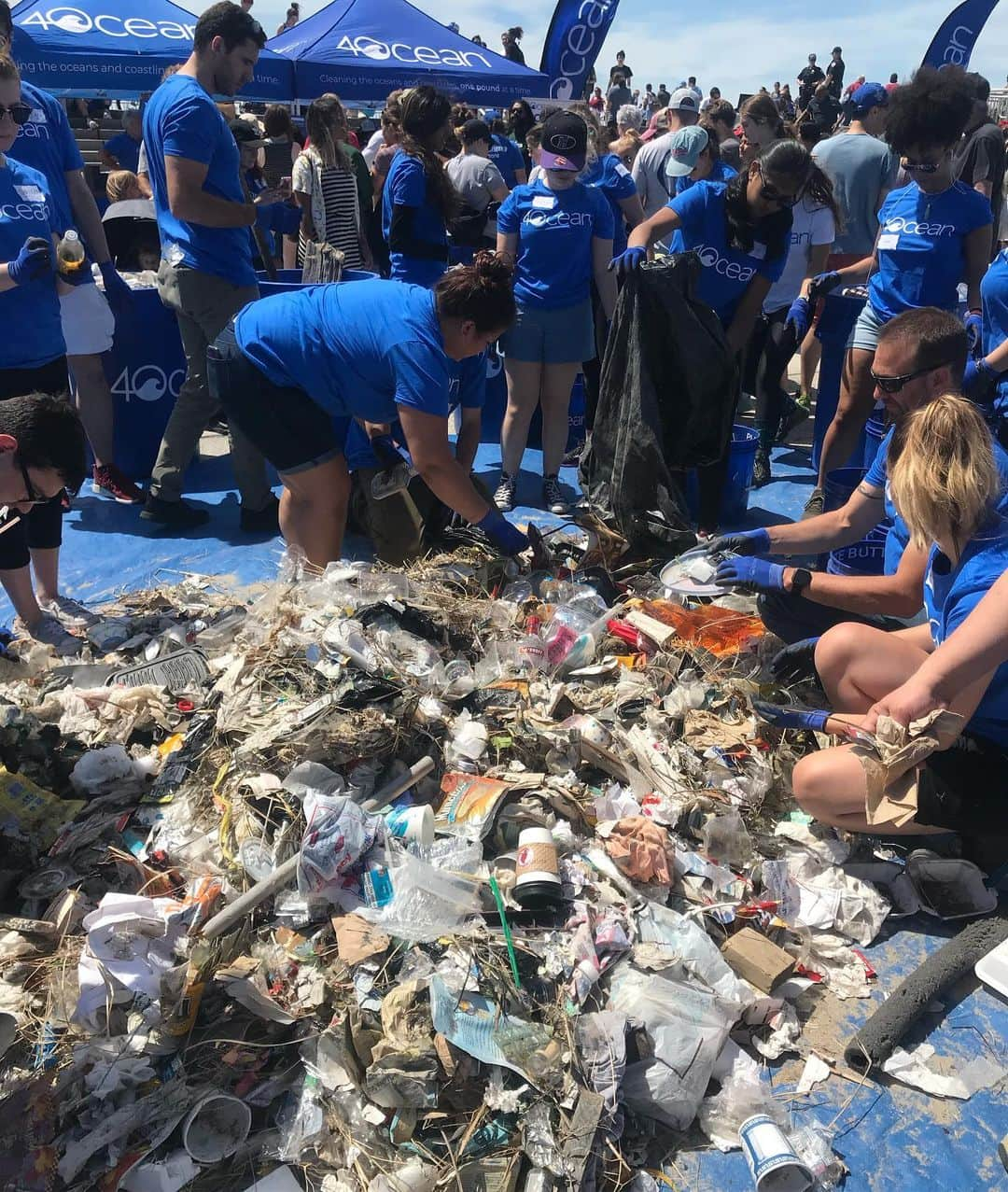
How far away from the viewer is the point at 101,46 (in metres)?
8.50

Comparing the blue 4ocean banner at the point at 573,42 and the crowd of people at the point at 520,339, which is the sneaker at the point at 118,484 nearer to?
the crowd of people at the point at 520,339

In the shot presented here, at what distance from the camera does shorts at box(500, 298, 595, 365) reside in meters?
4.57

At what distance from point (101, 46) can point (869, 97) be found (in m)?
6.81

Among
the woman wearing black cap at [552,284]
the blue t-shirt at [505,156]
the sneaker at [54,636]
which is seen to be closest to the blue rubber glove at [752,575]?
the woman wearing black cap at [552,284]

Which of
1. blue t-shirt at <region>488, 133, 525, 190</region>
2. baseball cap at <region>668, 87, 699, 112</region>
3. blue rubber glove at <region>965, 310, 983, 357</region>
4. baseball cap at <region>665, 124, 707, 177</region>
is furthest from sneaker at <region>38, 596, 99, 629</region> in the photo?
baseball cap at <region>668, 87, 699, 112</region>

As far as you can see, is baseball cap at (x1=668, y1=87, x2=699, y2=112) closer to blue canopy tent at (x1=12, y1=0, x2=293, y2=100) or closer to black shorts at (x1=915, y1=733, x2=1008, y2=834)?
blue canopy tent at (x1=12, y1=0, x2=293, y2=100)

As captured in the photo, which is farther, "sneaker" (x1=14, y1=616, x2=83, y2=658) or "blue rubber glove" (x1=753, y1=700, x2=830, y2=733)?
"sneaker" (x1=14, y1=616, x2=83, y2=658)

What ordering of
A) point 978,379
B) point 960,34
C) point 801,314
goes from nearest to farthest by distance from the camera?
point 978,379, point 801,314, point 960,34

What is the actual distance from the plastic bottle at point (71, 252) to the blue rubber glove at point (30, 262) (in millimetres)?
438

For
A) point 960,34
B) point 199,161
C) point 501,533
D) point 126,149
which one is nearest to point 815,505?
point 501,533

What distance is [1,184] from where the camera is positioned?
142 inches

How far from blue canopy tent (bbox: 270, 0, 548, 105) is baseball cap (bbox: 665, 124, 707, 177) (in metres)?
4.34

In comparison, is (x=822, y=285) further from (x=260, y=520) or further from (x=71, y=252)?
(x=71, y=252)

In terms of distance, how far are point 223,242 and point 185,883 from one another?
124 inches
